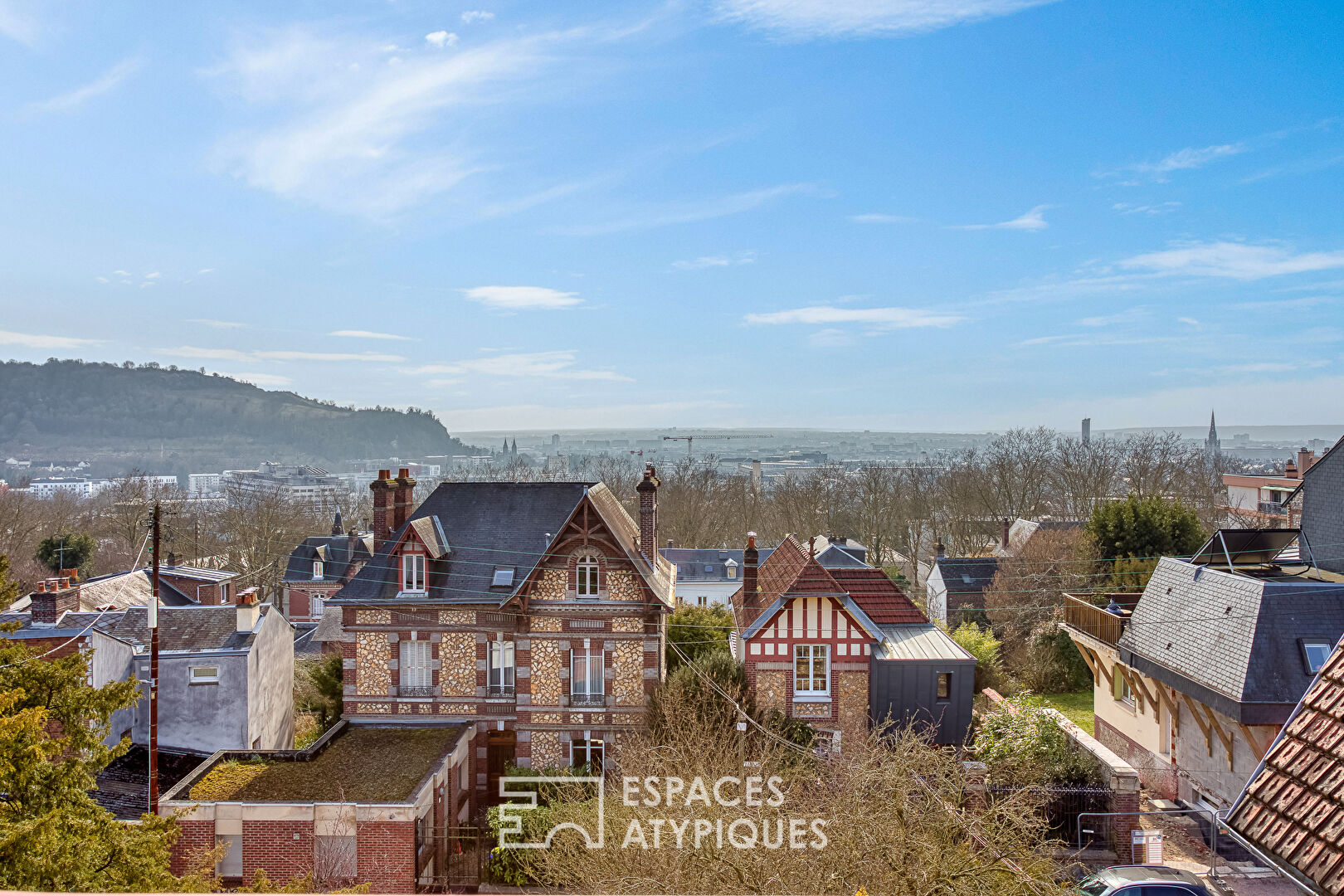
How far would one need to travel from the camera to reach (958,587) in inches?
1511

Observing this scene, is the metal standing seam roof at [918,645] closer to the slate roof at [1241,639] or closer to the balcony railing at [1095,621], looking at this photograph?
the balcony railing at [1095,621]

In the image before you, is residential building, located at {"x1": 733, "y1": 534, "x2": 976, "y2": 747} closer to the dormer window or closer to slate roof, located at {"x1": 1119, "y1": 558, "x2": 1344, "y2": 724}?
slate roof, located at {"x1": 1119, "y1": 558, "x2": 1344, "y2": 724}

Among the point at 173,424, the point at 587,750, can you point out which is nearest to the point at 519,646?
the point at 587,750

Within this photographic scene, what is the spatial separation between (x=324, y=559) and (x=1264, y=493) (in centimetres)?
6557

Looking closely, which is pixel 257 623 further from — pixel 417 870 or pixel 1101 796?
pixel 1101 796

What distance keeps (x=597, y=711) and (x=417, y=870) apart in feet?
20.2

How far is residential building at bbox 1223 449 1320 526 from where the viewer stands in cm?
4188

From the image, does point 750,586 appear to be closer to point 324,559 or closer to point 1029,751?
point 1029,751

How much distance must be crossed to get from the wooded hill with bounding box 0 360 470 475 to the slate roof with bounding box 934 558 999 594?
9901 cm

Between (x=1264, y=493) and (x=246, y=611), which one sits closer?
(x=246, y=611)

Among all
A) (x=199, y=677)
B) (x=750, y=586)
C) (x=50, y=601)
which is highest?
(x=750, y=586)

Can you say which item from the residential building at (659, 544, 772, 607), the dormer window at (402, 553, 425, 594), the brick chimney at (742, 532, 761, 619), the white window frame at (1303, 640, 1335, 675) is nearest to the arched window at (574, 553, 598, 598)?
the dormer window at (402, 553, 425, 594)

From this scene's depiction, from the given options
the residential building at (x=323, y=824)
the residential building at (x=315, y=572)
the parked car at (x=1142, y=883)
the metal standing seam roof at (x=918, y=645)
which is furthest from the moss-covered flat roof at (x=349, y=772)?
the residential building at (x=315, y=572)

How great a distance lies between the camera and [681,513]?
56.5m
